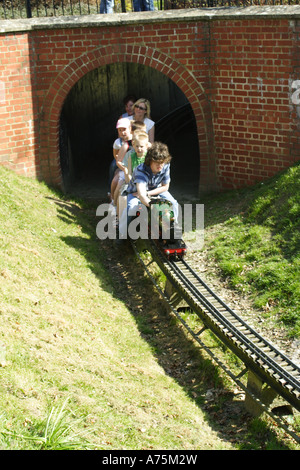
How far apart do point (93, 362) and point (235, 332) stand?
1591 millimetres

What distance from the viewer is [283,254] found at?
9.57 m

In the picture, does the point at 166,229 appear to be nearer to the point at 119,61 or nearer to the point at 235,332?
the point at 235,332

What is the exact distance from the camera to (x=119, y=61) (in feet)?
41.1

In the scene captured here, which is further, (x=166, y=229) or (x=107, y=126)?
(x=107, y=126)

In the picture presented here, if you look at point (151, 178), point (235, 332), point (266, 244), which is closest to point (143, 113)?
point (151, 178)

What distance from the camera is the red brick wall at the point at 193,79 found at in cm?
1173

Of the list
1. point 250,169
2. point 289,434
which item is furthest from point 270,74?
point 289,434

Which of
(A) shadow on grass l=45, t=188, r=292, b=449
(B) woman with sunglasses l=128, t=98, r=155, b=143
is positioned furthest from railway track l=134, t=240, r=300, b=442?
(B) woman with sunglasses l=128, t=98, r=155, b=143

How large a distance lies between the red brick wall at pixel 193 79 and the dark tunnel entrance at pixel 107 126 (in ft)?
3.34

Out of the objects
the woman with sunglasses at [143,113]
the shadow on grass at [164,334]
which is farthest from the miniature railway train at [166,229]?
the woman with sunglasses at [143,113]

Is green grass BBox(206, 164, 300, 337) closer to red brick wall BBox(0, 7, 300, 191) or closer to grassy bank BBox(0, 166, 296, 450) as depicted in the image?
red brick wall BBox(0, 7, 300, 191)

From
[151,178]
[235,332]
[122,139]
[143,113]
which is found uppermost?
[143,113]

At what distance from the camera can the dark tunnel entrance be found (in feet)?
46.5

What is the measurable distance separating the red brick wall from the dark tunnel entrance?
1.02 meters
